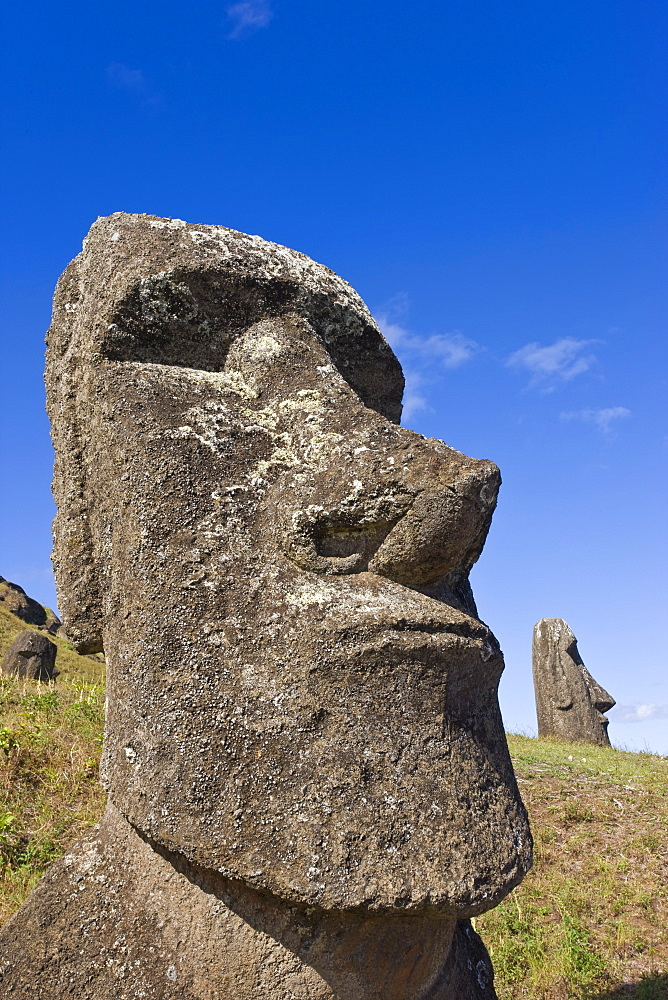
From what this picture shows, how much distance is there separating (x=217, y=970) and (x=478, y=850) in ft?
2.55

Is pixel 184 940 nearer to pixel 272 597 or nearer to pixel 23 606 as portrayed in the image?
Answer: pixel 272 597

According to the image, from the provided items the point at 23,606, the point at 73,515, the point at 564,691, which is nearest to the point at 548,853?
the point at 73,515

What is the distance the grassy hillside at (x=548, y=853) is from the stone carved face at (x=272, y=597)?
334cm

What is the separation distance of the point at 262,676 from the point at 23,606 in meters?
29.4

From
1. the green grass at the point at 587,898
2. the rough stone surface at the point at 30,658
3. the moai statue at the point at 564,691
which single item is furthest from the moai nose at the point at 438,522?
the rough stone surface at the point at 30,658

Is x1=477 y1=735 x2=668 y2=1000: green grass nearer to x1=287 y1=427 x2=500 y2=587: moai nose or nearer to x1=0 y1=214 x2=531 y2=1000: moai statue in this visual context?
x1=0 y1=214 x2=531 y2=1000: moai statue

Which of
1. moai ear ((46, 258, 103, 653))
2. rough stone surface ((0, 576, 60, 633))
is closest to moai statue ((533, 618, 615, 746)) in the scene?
moai ear ((46, 258, 103, 653))

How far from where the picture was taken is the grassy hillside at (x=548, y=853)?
5.18 meters

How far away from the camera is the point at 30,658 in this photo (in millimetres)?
15641

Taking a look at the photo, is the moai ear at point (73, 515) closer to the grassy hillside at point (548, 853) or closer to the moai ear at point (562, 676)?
the grassy hillside at point (548, 853)

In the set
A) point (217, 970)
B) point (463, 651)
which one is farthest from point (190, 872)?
point (463, 651)

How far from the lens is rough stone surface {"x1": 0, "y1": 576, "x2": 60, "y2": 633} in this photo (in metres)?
29.1

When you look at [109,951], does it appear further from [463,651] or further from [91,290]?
[91,290]

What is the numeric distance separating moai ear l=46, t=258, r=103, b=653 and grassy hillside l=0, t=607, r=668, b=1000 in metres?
2.88
